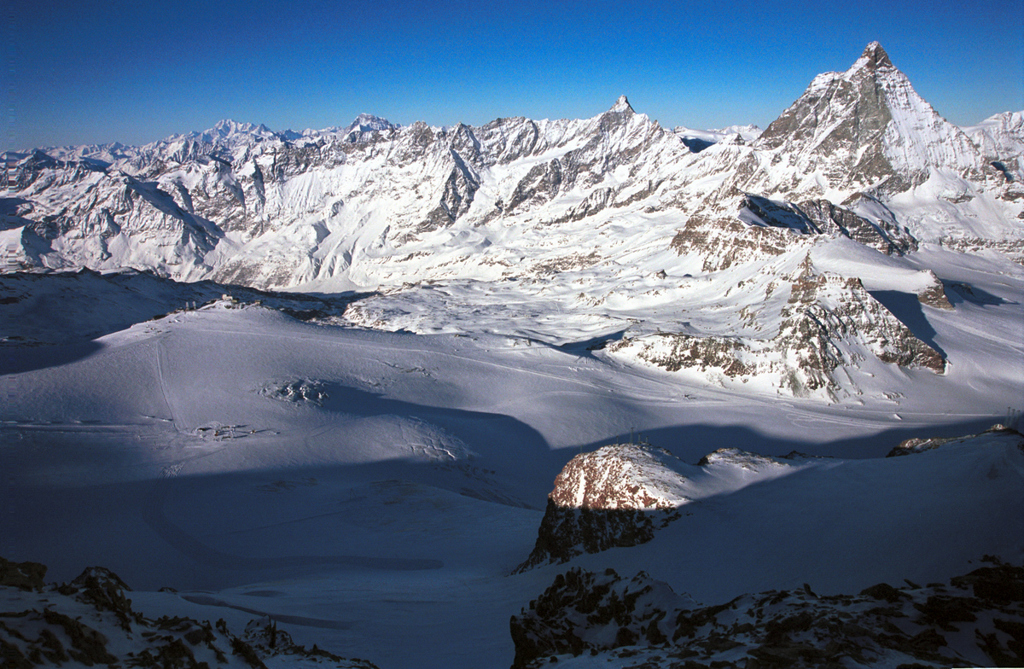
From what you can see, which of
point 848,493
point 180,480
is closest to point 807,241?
point 848,493

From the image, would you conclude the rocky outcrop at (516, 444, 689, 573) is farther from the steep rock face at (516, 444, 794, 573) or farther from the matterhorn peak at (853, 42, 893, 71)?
the matterhorn peak at (853, 42, 893, 71)

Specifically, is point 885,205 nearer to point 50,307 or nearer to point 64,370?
point 64,370

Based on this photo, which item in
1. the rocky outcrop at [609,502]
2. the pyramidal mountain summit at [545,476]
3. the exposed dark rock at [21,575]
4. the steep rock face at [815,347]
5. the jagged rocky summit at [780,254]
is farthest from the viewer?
the jagged rocky summit at [780,254]

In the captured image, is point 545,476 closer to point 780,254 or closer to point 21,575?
point 21,575

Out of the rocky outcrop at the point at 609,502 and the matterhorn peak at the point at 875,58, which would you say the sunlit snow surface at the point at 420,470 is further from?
the matterhorn peak at the point at 875,58

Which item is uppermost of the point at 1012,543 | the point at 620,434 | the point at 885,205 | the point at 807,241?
the point at 885,205

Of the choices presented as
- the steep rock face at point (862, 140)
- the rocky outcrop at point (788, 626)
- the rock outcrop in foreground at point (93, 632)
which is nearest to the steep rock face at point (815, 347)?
the rocky outcrop at point (788, 626)
